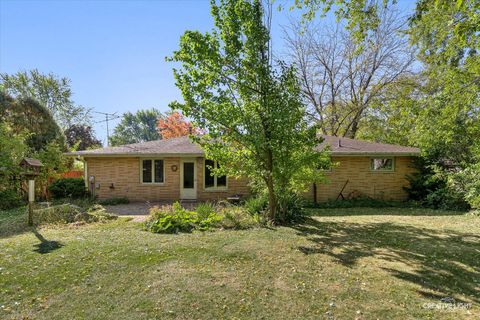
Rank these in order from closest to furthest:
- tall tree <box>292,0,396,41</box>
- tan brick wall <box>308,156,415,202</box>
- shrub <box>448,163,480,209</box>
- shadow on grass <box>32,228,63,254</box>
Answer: shadow on grass <box>32,228,63,254</box>, tall tree <box>292,0,396,41</box>, shrub <box>448,163,480,209</box>, tan brick wall <box>308,156,415,202</box>

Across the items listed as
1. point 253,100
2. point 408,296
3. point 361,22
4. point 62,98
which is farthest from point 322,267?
point 62,98

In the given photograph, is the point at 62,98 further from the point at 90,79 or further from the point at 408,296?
the point at 408,296

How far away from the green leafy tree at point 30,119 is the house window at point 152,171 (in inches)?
306

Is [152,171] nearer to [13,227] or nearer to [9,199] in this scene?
[9,199]

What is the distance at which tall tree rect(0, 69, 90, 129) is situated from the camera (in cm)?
2781

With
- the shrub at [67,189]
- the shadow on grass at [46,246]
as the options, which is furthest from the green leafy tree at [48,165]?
the shadow on grass at [46,246]

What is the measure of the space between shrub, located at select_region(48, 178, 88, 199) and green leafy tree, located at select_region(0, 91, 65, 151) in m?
5.53

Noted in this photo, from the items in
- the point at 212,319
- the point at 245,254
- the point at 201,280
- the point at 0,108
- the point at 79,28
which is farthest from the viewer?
the point at 0,108

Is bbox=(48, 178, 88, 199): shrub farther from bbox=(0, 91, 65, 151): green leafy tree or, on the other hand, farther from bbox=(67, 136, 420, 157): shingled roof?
bbox=(0, 91, 65, 151): green leafy tree

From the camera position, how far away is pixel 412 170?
13.1m

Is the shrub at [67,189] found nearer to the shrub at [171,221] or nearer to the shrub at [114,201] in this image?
the shrub at [114,201]

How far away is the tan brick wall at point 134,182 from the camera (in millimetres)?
13375

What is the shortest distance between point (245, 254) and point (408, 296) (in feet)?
8.20

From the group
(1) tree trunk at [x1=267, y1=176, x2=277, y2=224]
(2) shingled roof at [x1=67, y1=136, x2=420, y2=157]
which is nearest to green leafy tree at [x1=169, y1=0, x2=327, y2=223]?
(1) tree trunk at [x1=267, y1=176, x2=277, y2=224]
